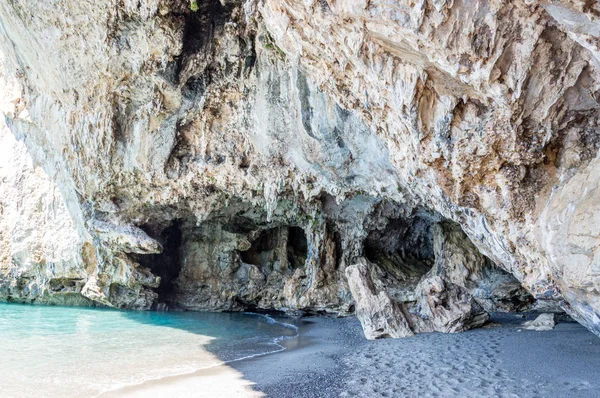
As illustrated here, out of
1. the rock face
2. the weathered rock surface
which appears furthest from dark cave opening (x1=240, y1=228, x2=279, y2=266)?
the weathered rock surface

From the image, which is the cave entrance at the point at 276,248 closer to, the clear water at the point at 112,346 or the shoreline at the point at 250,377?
the clear water at the point at 112,346

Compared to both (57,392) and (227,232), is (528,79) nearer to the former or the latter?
(57,392)

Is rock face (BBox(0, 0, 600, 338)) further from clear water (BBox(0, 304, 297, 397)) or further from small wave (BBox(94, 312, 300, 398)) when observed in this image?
clear water (BBox(0, 304, 297, 397))

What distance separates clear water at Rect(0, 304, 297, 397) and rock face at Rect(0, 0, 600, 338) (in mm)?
2168

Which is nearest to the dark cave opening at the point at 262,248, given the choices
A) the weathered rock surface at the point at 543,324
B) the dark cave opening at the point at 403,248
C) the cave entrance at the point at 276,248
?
the cave entrance at the point at 276,248

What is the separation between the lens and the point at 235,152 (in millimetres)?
13555

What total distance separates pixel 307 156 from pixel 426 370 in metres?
6.58

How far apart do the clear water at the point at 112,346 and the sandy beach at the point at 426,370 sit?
947mm

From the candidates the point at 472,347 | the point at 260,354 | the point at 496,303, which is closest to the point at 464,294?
the point at 472,347

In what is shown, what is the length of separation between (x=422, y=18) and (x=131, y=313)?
54.7 ft

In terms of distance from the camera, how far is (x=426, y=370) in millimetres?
7039

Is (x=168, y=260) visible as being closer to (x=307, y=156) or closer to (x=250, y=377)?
(x=307, y=156)

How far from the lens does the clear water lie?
316 inches

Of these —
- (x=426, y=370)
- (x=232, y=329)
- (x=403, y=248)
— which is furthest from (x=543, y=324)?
(x=403, y=248)
